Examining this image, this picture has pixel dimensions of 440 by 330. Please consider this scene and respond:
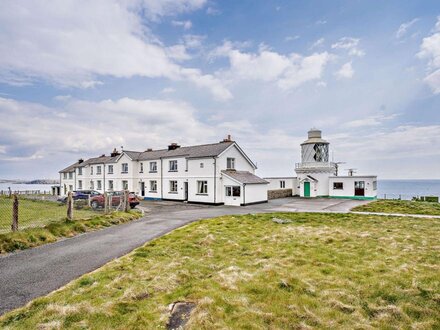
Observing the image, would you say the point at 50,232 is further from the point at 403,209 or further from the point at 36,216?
the point at 403,209

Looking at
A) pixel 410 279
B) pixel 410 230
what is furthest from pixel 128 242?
pixel 410 230

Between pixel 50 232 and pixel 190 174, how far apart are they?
942 inches

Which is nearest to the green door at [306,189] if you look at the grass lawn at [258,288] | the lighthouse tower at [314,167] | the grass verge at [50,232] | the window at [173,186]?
→ the lighthouse tower at [314,167]

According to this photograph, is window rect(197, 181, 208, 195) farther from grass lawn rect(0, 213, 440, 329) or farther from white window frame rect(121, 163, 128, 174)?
grass lawn rect(0, 213, 440, 329)

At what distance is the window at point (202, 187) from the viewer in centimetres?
3506

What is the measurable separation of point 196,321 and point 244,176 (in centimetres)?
2964

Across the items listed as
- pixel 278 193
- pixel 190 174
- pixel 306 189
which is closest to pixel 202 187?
pixel 190 174

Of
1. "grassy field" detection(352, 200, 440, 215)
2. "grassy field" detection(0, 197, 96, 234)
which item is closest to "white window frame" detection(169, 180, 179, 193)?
"grassy field" detection(0, 197, 96, 234)

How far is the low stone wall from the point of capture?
41.7 m

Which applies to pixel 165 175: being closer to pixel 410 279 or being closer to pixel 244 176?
pixel 244 176

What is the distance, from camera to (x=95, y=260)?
10.1 metres

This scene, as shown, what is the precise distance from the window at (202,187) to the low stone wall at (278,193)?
11063mm

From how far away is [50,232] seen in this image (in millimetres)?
13352

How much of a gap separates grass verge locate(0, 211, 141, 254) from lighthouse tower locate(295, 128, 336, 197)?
3357 centimetres
